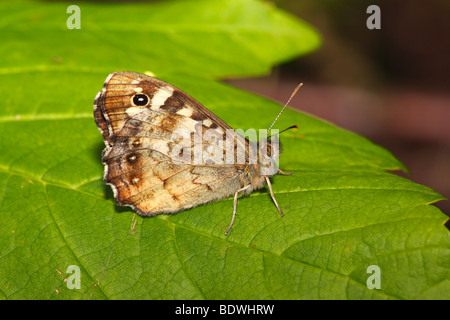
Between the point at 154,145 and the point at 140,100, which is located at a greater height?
the point at 140,100

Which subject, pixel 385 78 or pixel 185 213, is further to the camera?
pixel 385 78

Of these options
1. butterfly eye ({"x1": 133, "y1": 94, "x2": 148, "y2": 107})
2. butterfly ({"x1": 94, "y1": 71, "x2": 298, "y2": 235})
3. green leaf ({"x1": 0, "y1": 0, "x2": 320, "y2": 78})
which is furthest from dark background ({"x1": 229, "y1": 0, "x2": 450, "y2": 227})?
butterfly eye ({"x1": 133, "y1": 94, "x2": 148, "y2": 107})

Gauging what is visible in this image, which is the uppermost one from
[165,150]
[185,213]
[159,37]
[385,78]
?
[159,37]

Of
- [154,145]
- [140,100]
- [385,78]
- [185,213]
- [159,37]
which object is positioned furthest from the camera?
[385,78]

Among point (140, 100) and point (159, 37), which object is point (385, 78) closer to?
point (159, 37)

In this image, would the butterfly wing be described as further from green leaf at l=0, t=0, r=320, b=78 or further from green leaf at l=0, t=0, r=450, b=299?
green leaf at l=0, t=0, r=320, b=78

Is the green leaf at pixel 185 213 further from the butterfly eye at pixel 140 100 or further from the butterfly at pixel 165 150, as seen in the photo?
the butterfly eye at pixel 140 100

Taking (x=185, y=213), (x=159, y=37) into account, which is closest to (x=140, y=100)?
(x=185, y=213)

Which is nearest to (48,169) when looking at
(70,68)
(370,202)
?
(70,68)
